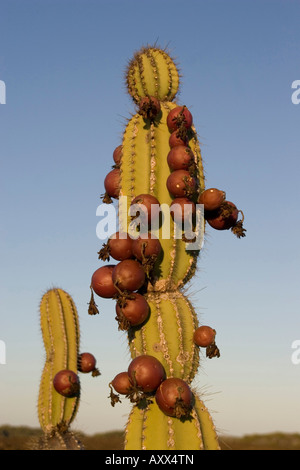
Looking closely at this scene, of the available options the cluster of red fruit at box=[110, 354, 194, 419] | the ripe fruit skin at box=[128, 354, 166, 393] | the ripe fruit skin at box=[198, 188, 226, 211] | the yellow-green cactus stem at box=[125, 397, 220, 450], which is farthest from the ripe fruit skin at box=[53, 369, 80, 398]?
the ripe fruit skin at box=[198, 188, 226, 211]

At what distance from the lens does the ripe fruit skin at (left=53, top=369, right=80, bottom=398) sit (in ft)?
33.6

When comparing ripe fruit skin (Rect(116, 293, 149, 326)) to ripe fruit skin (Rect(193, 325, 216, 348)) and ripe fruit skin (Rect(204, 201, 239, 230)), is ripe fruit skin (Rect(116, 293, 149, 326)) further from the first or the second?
ripe fruit skin (Rect(204, 201, 239, 230))

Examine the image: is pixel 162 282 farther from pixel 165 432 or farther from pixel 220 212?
pixel 165 432

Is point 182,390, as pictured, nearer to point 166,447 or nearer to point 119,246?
point 166,447

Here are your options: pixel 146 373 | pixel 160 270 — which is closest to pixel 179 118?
pixel 160 270

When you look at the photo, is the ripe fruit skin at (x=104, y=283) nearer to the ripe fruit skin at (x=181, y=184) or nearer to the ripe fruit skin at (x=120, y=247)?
the ripe fruit skin at (x=120, y=247)

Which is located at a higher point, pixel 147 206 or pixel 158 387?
pixel 147 206

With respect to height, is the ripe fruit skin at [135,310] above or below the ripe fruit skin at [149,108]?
below

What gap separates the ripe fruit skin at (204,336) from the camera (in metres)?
5.84

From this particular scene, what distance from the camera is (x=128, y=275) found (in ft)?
18.4

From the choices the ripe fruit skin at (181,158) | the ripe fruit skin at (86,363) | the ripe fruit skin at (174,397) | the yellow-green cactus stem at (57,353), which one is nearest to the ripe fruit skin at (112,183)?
the ripe fruit skin at (181,158)

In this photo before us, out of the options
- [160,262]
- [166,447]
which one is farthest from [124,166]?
[166,447]

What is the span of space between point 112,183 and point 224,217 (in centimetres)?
150

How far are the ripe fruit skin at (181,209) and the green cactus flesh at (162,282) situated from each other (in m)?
0.14
